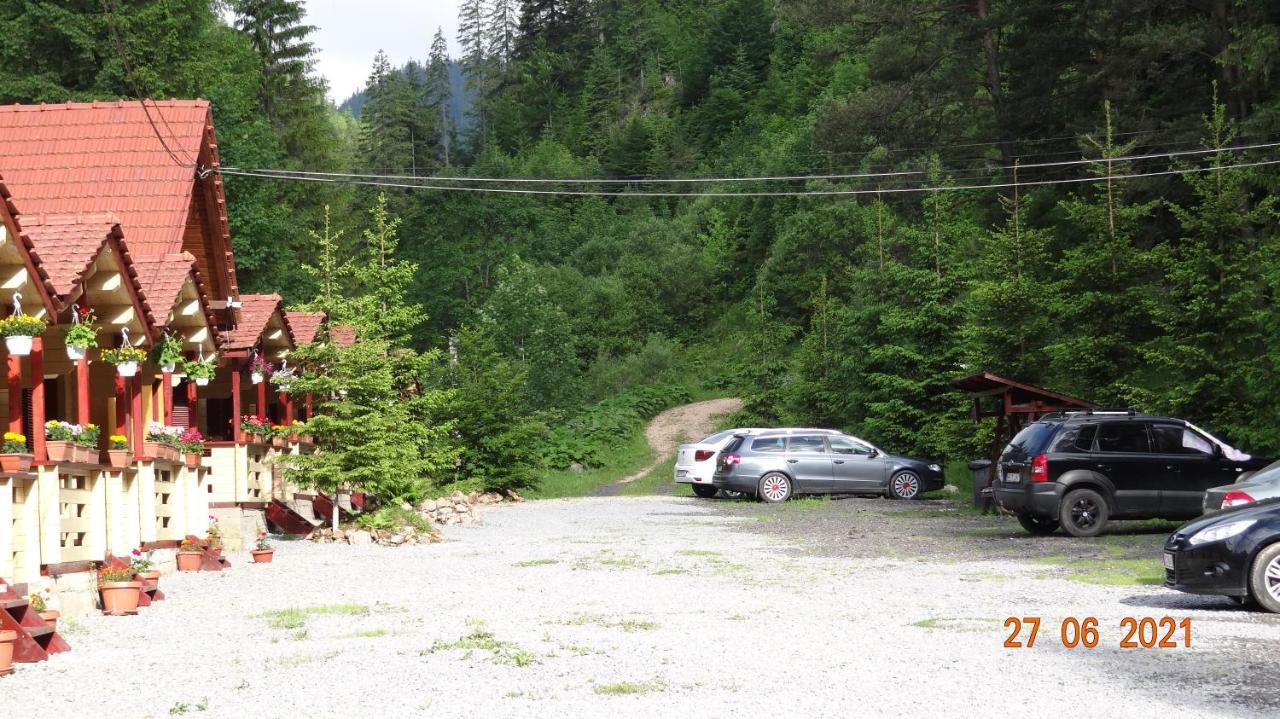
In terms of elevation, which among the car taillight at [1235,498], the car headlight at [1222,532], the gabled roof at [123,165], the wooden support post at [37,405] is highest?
the gabled roof at [123,165]

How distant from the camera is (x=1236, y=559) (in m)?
12.2

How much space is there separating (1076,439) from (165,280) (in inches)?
533

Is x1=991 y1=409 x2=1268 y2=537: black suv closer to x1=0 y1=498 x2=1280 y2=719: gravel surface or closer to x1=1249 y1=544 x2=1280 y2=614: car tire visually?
x1=0 y1=498 x2=1280 y2=719: gravel surface

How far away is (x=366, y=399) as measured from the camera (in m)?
24.1

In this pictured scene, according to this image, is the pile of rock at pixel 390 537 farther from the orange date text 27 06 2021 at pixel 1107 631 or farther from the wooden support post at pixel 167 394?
the orange date text 27 06 2021 at pixel 1107 631

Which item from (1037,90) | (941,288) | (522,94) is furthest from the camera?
(522,94)

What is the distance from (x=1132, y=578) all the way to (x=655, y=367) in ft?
180

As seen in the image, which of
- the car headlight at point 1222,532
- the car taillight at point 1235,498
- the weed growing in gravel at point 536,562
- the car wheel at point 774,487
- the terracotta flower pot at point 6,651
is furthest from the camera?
the car wheel at point 774,487

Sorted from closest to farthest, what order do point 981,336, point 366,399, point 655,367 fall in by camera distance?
point 366,399 < point 981,336 < point 655,367

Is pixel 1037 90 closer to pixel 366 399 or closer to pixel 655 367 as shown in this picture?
pixel 366 399

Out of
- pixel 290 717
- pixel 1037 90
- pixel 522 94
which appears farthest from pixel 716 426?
pixel 522 94

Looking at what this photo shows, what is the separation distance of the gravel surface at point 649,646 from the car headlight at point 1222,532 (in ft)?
2.09

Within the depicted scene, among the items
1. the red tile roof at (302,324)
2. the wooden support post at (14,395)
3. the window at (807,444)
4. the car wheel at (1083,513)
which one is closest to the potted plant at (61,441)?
the wooden support post at (14,395)

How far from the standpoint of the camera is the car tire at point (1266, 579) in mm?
12094
